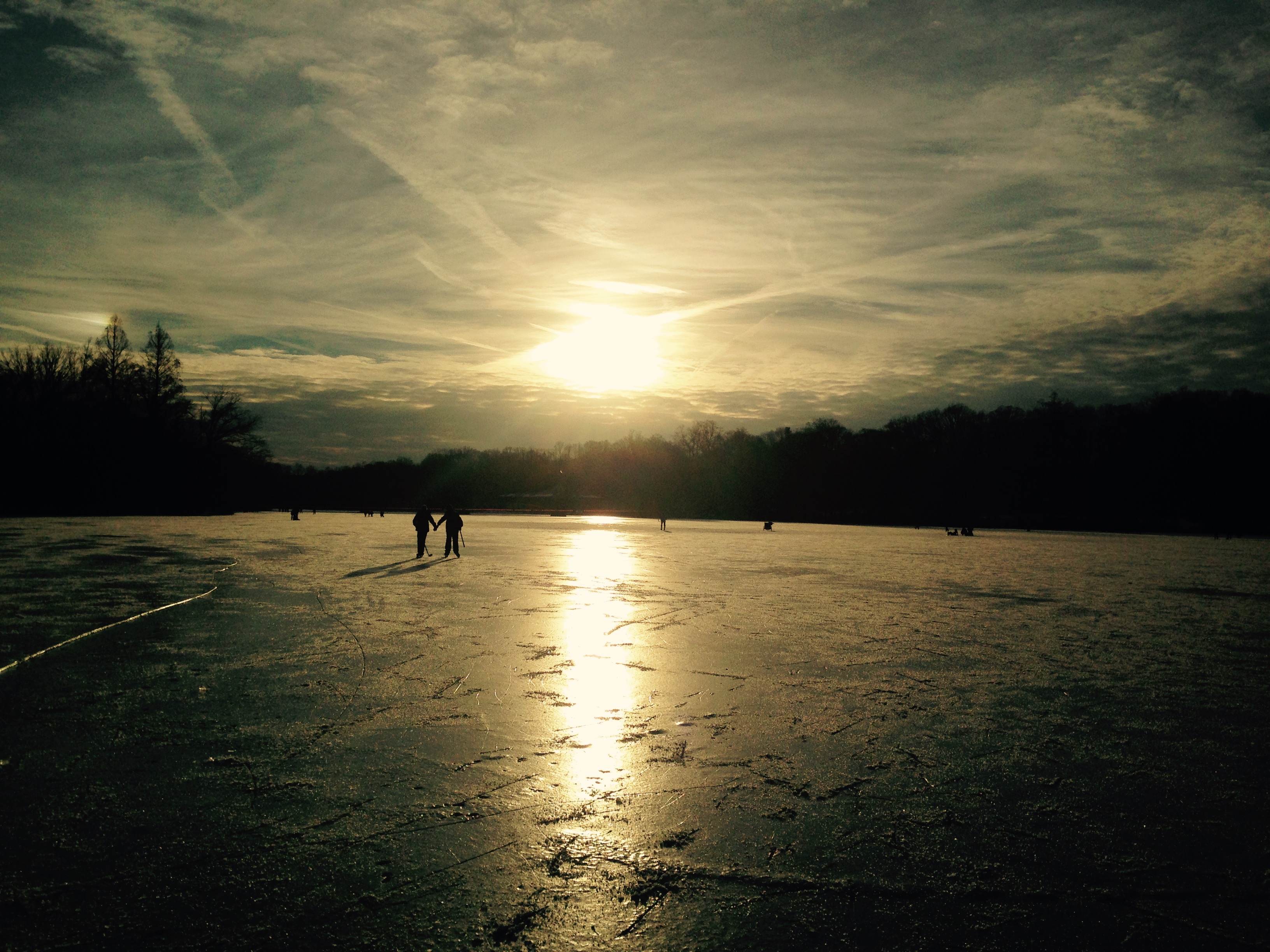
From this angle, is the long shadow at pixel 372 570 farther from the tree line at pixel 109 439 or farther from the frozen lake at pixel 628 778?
the tree line at pixel 109 439

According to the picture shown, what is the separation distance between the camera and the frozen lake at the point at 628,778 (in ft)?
9.17

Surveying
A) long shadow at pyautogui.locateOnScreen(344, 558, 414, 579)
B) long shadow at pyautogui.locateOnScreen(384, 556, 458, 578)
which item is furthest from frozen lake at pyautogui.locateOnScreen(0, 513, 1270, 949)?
long shadow at pyautogui.locateOnScreen(384, 556, 458, 578)

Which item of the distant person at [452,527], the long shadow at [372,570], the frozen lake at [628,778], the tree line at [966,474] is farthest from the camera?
the tree line at [966,474]

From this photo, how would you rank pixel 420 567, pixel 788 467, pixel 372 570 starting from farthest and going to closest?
pixel 788 467
pixel 420 567
pixel 372 570

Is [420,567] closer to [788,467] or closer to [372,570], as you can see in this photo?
[372,570]

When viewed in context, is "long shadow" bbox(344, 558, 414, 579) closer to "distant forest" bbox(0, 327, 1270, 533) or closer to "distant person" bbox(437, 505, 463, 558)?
"distant person" bbox(437, 505, 463, 558)

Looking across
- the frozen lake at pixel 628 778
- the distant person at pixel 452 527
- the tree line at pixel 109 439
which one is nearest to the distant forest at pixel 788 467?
the tree line at pixel 109 439

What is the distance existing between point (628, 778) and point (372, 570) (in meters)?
12.4

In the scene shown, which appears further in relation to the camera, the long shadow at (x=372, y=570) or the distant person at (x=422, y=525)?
the distant person at (x=422, y=525)

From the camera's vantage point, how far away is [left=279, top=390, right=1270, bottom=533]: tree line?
62.7 metres

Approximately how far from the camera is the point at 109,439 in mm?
50969

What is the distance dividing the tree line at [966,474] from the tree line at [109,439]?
27.2 feet

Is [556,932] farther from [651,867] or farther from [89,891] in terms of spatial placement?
[89,891]

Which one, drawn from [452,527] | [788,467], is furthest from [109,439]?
[788,467]
